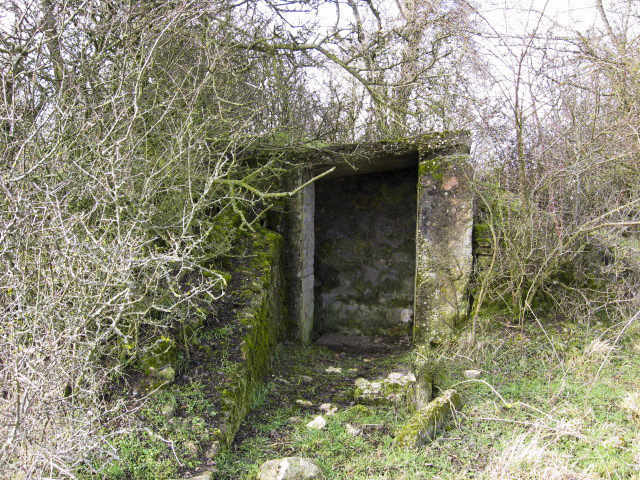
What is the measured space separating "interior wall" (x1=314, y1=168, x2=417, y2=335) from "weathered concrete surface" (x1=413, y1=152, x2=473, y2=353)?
5.29ft

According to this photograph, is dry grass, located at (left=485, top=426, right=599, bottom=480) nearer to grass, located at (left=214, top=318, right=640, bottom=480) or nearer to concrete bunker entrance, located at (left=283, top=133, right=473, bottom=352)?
grass, located at (left=214, top=318, right=640, bottom=480)

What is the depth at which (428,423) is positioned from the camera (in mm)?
3242

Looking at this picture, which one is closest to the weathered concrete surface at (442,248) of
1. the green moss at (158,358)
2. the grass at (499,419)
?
the grass at (499,419)

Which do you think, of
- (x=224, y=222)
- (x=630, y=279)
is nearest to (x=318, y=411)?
(x=224, y=222)

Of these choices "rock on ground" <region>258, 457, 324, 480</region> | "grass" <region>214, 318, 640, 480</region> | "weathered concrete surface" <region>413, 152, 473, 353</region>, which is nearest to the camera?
"grass" <region>214, 318, 640, 480</region>

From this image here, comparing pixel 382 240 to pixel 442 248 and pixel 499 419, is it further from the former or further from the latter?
pixel 499 419

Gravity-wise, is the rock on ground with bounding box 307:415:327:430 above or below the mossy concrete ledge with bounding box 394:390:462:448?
below

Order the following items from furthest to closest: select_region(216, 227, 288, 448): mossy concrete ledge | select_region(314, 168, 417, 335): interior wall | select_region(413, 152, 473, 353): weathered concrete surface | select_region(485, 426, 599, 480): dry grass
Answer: select_region(314, 168, 417, 335): interior wall < select_region(413, 152, 473, 353): weathered concrete surface < select_region(216, 227, 288, 448): mossy concrete ledge < select_region(485, 426, 599, 480): dry grass

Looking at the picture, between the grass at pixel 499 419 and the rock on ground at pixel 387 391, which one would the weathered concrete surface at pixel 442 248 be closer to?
the grass at pixel 499 419

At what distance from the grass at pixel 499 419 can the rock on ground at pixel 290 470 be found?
154mm

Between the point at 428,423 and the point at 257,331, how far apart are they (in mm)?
1981

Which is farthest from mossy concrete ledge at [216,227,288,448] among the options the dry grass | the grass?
the dry grass

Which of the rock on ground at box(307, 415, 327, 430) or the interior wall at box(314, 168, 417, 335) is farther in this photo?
the interior wall at box(314, 168, 417, 335)

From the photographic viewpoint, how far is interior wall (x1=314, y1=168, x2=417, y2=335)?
7.02m
